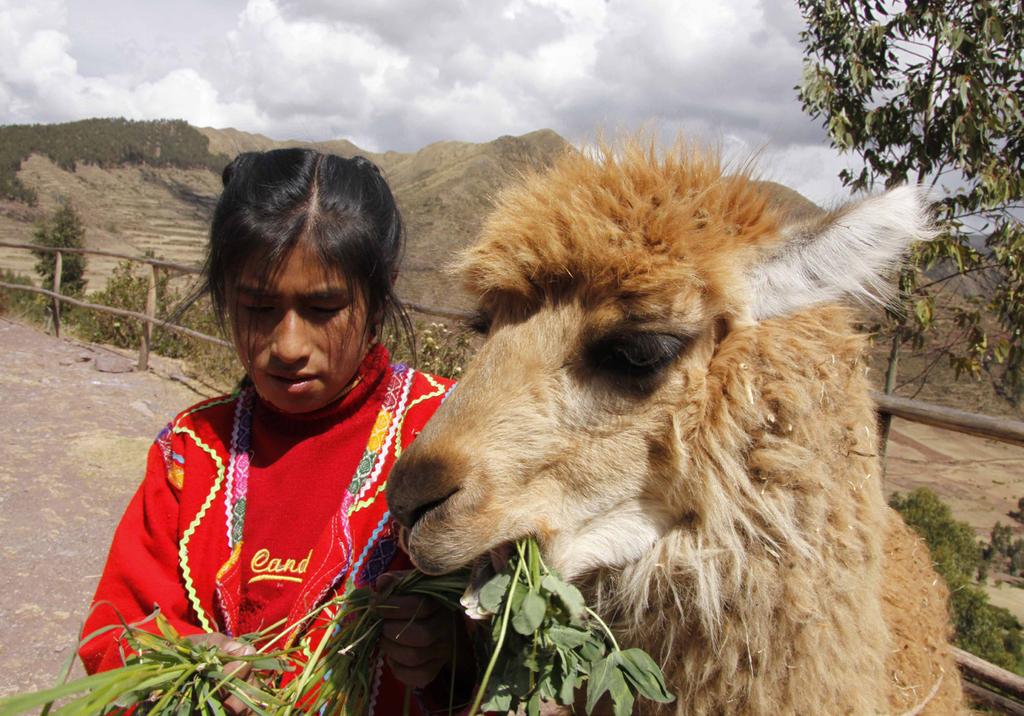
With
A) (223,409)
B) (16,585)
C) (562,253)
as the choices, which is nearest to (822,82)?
(562,253)

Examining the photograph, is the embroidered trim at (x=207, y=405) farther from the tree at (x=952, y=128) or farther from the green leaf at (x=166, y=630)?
the tree at (x=952, y=128)

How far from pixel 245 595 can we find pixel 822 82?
5748 mm

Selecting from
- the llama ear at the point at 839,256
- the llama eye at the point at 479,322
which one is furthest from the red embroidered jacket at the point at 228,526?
the llama ear at the point at 839,256

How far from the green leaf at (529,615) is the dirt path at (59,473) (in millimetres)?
3108

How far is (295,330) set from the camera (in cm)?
164

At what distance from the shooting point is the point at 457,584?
1.49 metres

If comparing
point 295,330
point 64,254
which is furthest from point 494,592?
point 64,254

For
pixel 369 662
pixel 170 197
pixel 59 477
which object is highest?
pixel 170 197

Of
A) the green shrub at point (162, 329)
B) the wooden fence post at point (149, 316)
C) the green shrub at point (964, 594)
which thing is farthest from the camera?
Answer: the wooden fence post at point (149, 316)

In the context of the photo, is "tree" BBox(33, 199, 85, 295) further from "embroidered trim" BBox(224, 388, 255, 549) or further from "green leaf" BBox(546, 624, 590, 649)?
"green leaf" BBox(546, 624, 590, 649)

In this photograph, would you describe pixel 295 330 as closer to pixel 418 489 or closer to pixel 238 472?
pixel 238 472

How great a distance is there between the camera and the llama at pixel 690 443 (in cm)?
151

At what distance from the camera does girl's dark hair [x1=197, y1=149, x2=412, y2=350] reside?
1682 mm

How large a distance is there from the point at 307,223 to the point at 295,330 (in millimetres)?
286
